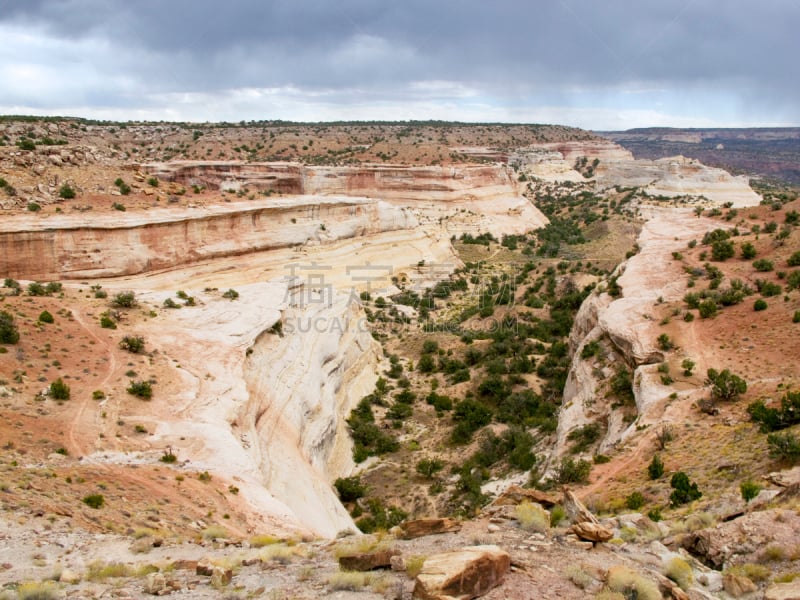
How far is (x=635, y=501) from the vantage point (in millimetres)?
12141

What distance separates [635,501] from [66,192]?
89.6ft

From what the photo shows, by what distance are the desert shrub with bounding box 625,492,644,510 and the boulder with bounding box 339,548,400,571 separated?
658 centimetres

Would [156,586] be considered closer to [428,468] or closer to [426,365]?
[428,468]

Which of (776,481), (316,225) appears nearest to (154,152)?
(316,225)

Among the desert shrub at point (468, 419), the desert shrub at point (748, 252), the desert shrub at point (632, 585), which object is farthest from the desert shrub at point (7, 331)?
the desert shrub at point (748, 252)

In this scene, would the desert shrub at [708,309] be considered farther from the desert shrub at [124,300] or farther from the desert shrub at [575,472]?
the desert shrub at [124,300]

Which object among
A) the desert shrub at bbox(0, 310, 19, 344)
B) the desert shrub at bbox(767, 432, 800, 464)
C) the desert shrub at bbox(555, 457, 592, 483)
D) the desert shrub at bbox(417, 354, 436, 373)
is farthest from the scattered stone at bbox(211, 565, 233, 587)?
the desert shrub at bbox(417, 354, 436, 373)

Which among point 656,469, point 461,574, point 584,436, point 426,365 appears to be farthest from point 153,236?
point 461,574

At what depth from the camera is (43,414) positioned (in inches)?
523

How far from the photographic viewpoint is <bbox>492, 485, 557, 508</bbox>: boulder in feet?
33.2

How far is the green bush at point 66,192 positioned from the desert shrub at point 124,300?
9105mm

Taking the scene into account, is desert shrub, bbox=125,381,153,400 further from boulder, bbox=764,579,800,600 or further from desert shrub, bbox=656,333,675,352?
desert shrub, bbox=656,333,675,352

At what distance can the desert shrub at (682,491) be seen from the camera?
37.4ft

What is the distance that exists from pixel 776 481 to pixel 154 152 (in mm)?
71781
